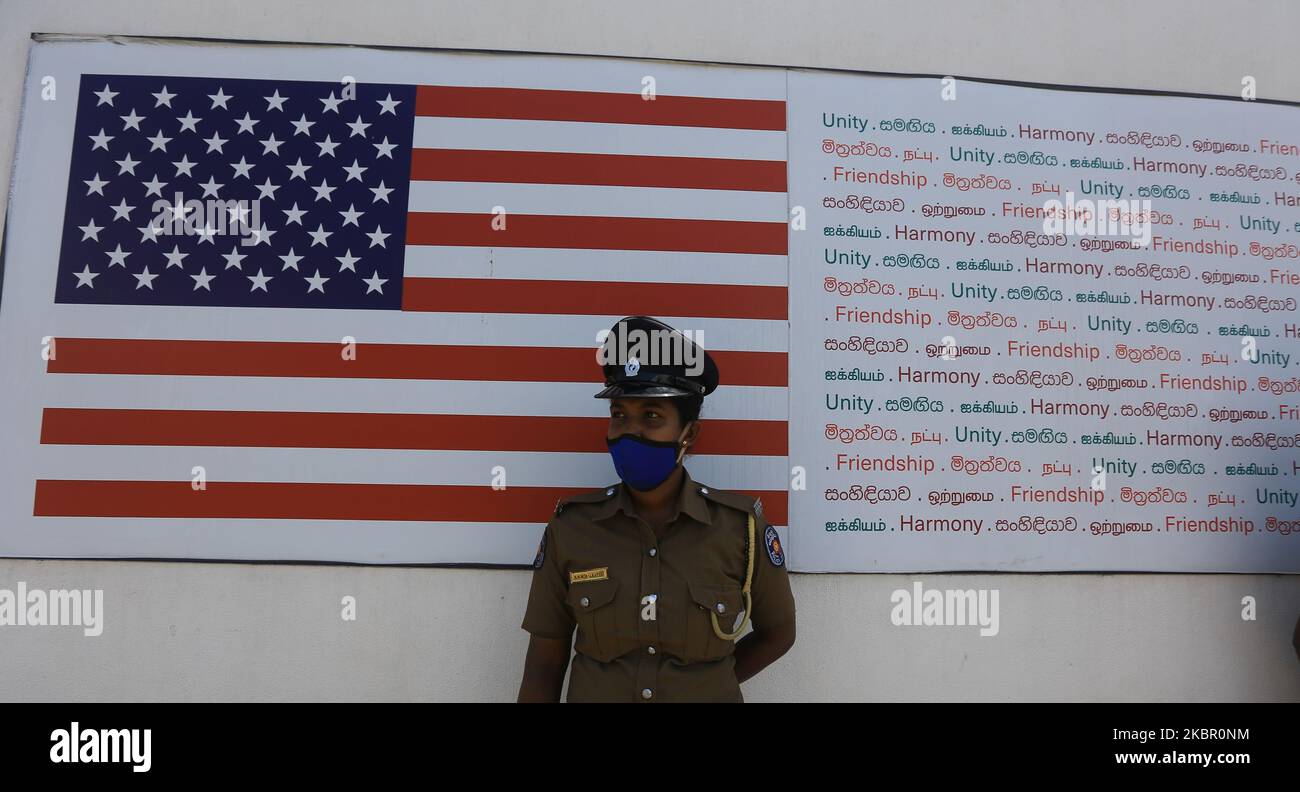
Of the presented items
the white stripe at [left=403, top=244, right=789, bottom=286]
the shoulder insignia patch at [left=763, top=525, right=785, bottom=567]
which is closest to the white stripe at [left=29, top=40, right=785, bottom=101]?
the white stripe at [left=403, top=244, right=789, bottom=286]

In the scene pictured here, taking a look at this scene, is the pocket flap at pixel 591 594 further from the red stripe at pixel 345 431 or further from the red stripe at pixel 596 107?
the red stripe at pixel 596 107

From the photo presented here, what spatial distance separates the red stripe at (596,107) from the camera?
258cm

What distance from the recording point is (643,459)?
1.80 meters

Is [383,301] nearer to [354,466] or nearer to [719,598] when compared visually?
[354,466]

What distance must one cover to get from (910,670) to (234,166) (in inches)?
119

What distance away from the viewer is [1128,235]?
2.61 meters

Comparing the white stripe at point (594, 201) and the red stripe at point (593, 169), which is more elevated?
the red stripe at point (593, 169)

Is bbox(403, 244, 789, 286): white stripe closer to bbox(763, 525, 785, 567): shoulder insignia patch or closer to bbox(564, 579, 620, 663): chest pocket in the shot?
bbox(763, 525, 785, 567): shoulder insignia patch

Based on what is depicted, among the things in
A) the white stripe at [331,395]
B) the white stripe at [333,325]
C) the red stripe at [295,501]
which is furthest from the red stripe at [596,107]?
the red stripe at [295,501]

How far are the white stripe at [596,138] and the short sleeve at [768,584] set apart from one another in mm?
1393

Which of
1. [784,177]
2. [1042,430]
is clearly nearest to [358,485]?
[784,177]

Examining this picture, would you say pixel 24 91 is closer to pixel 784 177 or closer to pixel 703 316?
pixel 703 316

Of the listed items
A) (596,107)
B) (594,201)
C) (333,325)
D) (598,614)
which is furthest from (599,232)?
(598,614)
